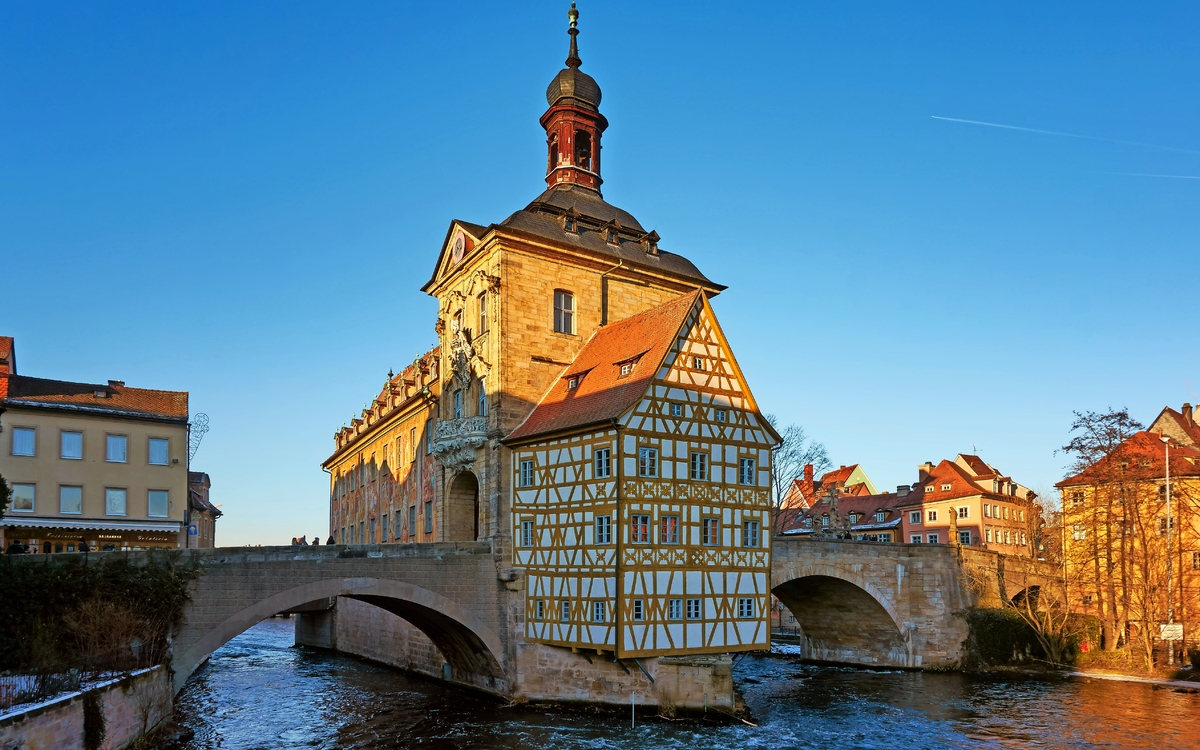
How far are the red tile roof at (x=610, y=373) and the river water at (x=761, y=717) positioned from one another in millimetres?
8845

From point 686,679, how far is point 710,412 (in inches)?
317

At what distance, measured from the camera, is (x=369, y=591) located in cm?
2927

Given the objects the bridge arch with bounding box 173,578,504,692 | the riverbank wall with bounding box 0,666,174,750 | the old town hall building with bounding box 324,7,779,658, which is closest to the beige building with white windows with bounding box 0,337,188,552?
the bridge arch with bounding box 173,578,504,692

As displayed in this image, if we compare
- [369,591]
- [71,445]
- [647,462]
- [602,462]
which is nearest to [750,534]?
[647,462]

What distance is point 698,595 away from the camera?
29.5 meters

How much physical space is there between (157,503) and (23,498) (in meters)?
4.59

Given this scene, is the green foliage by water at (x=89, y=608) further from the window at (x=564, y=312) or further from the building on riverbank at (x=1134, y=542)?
the building on riverbank at (x=1134, y=542)

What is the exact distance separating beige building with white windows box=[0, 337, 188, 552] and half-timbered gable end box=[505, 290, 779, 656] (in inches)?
587

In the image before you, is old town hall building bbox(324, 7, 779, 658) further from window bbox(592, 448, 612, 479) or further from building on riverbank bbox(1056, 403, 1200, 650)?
building on riverbank bbox(1056, 403, 1200, 650)

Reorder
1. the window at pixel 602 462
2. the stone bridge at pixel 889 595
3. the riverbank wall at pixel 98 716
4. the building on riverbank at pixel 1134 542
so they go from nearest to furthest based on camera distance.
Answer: the riverbank wall at pixel 98 716, the window at pixel 602 462, the stone bridge at pixel 889 595, the building on riverbank at pixel 1134 542

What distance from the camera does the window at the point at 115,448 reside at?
36.5 m

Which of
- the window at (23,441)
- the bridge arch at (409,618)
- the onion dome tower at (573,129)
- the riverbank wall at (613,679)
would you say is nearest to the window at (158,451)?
the window at (23,441)

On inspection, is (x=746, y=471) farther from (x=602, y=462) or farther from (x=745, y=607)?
(x=602, y=462)

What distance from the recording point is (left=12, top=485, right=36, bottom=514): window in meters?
34.3
